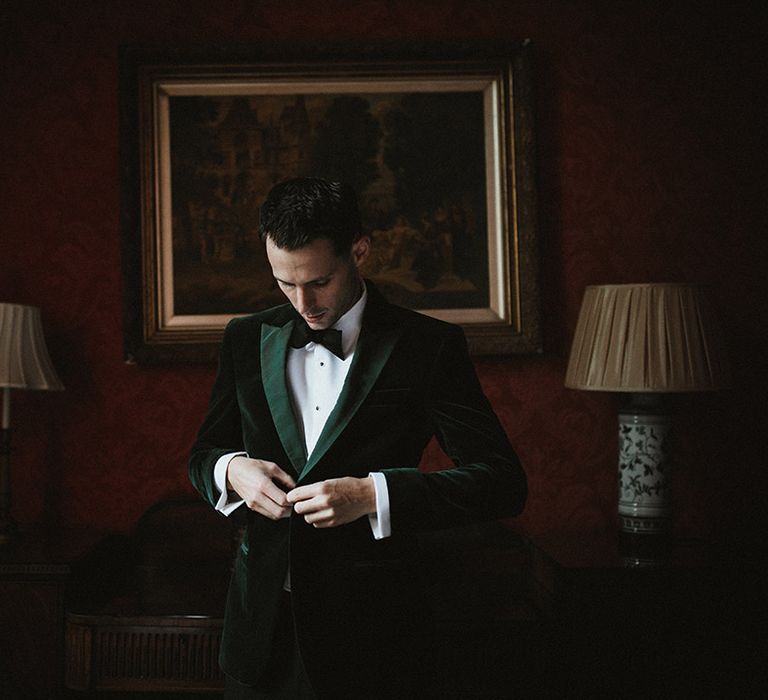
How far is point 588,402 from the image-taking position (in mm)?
2779

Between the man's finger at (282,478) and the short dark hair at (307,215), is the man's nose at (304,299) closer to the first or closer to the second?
the short dark hair at (307,215)

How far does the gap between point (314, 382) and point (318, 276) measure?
230mm

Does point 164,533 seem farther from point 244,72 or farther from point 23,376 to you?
point 244,72

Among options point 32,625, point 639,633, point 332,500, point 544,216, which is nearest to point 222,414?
point 332,500

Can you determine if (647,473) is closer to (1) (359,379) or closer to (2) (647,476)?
(2) (647,476)

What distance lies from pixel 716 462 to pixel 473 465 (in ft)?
5.78

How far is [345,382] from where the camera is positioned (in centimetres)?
140

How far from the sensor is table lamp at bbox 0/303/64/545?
2428mm

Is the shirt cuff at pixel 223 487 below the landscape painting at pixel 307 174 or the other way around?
below

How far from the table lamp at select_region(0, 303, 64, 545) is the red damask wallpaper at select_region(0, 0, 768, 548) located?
0.22 m

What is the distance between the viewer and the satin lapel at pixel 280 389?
1374 mm

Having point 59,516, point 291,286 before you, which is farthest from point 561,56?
point 59,516

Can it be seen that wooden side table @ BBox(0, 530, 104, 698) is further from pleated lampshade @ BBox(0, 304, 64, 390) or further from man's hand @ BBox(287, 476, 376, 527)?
man's hand @ BBox(287, 476, 376, 527)

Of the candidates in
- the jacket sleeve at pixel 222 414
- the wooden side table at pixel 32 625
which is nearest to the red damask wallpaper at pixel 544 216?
the wooden side table at pixel 32 625
